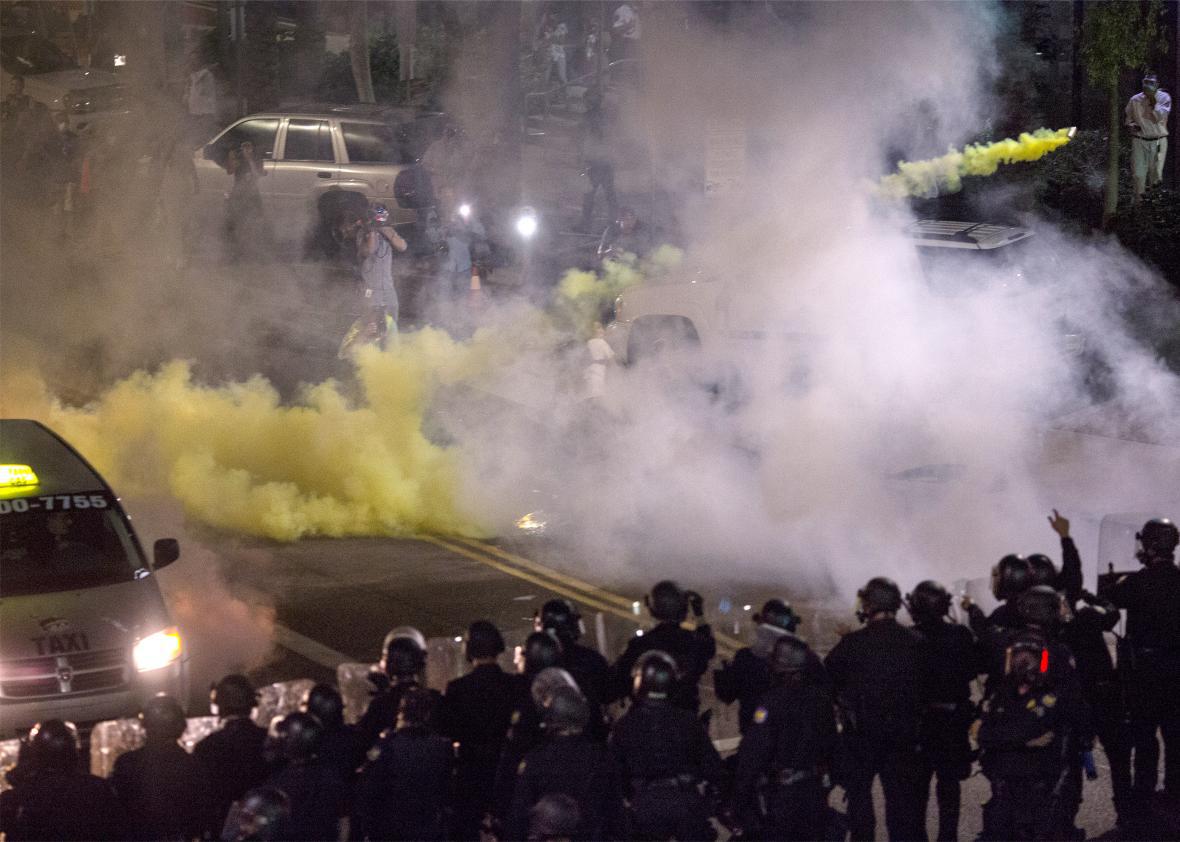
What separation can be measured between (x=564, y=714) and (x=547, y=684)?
172 millimetres

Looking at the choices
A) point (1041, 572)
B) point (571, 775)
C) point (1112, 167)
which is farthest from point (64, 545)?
point (1112, 167)

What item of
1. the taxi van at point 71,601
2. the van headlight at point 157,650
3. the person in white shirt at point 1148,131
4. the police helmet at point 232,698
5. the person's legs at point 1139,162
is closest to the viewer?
the police helmet at point 232,698

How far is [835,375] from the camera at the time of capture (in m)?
11.1

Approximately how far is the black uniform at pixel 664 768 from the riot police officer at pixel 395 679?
0.75 meters

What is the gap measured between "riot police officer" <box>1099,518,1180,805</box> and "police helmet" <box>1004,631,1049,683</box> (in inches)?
40.2

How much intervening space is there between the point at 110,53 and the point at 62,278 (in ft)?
23.4

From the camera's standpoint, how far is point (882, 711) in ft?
19.9

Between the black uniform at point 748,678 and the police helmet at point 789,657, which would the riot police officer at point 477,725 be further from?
the police helmet at point 789,657

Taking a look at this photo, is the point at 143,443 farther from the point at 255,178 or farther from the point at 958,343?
the point at 255,178

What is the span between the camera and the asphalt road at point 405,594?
8.96 meters

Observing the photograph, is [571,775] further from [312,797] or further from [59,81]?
[59,81]

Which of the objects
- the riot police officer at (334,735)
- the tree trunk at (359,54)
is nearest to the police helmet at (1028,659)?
the riot police officer at (334,735)

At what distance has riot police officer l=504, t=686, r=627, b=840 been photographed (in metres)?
5.05

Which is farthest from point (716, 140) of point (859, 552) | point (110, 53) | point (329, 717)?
point (110, 53)
